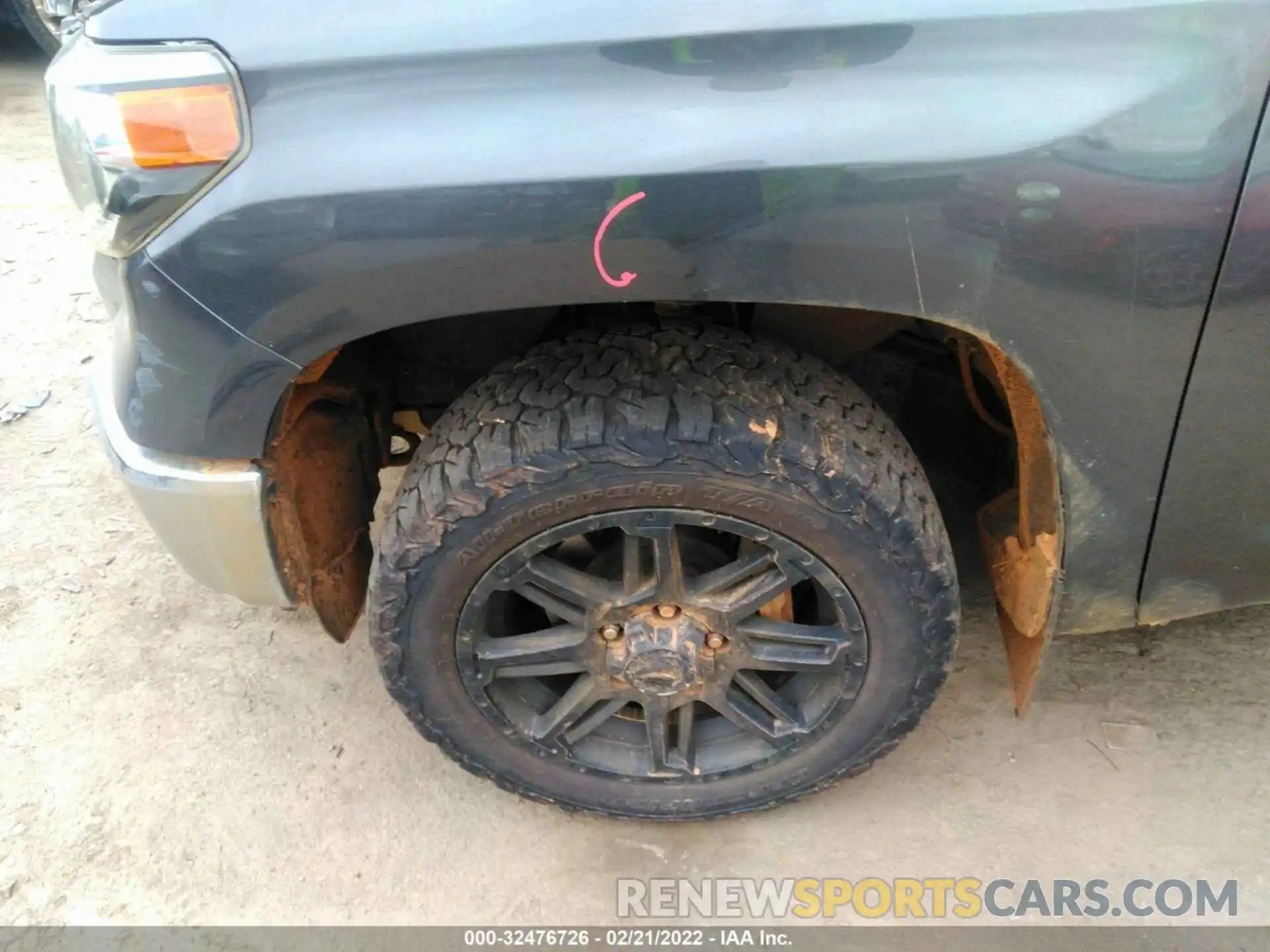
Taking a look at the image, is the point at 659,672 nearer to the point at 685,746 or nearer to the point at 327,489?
the point at 685,746

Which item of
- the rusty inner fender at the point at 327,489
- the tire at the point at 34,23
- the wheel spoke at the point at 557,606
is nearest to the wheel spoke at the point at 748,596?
the wheel spoke at the point at 557,606

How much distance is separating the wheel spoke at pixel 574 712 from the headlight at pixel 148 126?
3.58ft

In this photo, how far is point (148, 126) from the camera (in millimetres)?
1283

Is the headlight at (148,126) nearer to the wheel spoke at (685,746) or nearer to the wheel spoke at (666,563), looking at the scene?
the wheel spoke at (666,563)

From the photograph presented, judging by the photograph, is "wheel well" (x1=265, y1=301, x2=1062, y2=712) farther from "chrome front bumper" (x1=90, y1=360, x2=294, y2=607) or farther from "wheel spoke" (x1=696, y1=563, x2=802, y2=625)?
"wheel spoke" (x1=696, y1=563, x2=802, y2=625)

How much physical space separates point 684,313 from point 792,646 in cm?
66

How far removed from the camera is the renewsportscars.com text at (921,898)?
6.10 feet

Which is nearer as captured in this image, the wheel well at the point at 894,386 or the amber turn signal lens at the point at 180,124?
the amber turn signal lens at the point at 180,124

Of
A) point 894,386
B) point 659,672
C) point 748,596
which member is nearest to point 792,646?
point 748,596

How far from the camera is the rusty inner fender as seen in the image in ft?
5.44

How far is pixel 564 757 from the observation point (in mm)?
1898

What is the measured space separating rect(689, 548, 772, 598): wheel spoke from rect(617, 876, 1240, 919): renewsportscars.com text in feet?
2.21

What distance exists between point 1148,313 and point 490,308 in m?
0.94

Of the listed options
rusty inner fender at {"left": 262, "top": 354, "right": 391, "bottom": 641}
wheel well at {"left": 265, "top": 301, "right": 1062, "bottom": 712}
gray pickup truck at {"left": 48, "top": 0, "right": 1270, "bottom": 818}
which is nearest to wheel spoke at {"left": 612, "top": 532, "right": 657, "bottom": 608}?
gray pickup truck at {"left": 48, "top": 0, "right": 1270, "bottom": 818}
